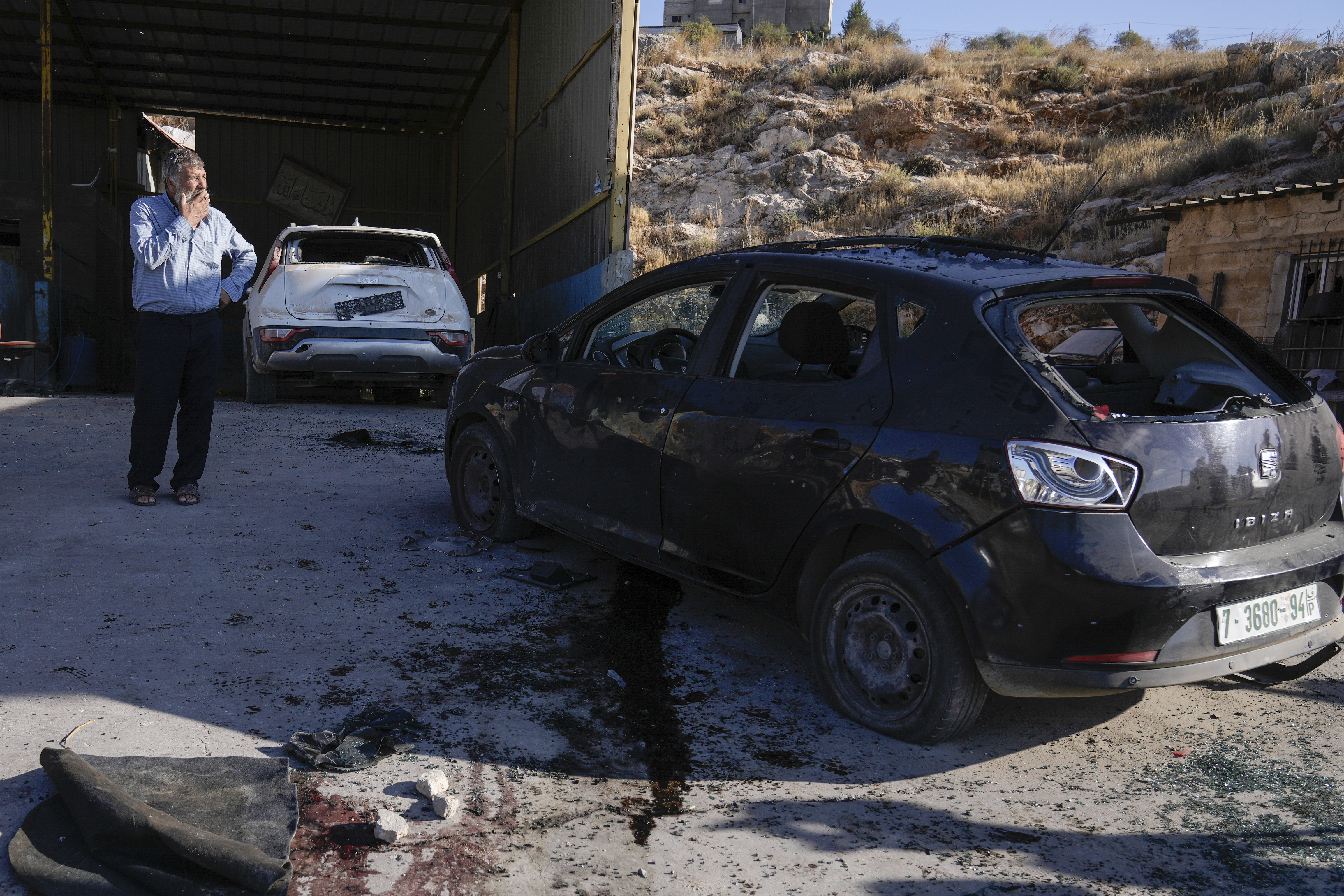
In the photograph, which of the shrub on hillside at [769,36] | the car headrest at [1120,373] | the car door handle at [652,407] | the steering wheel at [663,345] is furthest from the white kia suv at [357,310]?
the shrub on hillside at [769,36]

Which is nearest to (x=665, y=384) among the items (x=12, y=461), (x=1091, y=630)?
(x=1091, y=630)

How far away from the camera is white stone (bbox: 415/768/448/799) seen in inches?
99.9

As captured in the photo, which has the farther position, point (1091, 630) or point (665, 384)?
point (665, 384)

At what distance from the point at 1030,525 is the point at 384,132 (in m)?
25.5

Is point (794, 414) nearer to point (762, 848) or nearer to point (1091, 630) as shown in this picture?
point (1091, 630)

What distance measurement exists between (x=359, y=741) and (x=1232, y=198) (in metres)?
15.1

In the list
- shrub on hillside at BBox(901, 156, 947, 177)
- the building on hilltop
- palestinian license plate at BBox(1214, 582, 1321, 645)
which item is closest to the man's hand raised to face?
palestinian license plate at BBox(1214, 582, 1321, 645)

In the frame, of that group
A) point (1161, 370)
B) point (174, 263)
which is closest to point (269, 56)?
point (174, 263)

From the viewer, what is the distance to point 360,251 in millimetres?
9992

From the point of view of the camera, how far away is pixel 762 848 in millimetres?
2424

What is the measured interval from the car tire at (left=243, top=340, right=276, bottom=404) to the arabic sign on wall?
15242mm

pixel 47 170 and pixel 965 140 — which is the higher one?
pixel 965 140

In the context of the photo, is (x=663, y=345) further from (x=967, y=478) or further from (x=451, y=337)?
(x=451, y=337)

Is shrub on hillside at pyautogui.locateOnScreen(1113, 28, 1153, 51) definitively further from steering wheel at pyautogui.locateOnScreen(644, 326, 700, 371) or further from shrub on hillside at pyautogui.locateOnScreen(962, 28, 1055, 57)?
steering wheel at pyautogui.locateOnScreen(644, 326, 700, 371)
